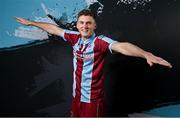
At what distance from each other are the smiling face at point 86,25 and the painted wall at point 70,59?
0.37 ft

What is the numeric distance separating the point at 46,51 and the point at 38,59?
3.2 inches

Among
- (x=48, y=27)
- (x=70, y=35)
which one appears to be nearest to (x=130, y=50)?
(x=70, y=35)

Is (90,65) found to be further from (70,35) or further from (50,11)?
(50,11)

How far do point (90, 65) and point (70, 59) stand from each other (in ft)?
0.64

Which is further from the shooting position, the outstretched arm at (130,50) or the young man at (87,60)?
the young man at (87,60)

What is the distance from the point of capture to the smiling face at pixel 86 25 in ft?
6.21

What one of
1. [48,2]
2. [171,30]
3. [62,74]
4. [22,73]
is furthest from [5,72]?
[171,30]

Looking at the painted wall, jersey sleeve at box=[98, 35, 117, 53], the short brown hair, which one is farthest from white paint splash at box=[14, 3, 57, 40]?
jersey sleeve at box=[98, 35, 117, 53]

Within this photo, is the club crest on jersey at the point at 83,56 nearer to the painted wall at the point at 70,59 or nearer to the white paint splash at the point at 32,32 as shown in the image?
the painted wall at the point at 70,59

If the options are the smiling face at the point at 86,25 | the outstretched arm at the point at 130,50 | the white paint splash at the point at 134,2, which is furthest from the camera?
the white paint splash at the point at 134,2

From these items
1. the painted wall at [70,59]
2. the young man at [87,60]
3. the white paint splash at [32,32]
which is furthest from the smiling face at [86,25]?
the white paint splash at [32,32]

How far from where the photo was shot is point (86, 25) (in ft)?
6.24

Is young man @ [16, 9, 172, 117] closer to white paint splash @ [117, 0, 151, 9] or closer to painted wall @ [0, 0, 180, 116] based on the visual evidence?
painted wall @ [0, 0, 180, 116]

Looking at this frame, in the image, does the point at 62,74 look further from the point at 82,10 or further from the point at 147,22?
the point at 147,22
